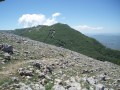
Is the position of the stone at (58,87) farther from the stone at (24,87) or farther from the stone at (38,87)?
the stone at (24,87)

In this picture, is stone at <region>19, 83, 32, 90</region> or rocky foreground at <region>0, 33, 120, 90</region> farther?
rocky foreground at <region>0, 33, 120, 90</region>

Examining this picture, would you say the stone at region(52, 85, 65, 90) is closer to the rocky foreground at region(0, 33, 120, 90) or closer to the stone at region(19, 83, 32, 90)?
the rocky foreground at region(0, 33, 120, 90)

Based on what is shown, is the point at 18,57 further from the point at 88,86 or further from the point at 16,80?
the point at 88,86

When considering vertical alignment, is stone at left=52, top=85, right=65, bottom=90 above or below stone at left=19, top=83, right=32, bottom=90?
below

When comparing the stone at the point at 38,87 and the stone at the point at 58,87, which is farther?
the stone at the point at 58,87

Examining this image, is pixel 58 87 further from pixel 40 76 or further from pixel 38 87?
pixel 40 76

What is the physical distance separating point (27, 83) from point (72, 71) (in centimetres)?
1006

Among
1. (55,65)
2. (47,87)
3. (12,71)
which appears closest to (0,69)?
(12,71)

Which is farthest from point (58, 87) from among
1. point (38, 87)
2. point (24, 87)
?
point (24, 87)

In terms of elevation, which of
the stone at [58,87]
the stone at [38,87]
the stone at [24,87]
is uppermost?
the stone at [24,87]

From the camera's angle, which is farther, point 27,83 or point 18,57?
point 18,57

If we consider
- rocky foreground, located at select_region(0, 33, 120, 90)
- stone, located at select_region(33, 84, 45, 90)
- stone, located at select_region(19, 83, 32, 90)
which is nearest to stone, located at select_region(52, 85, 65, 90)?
rocky foreground, located at select_region(0, 33, 120, 90)

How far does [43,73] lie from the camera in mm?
25172

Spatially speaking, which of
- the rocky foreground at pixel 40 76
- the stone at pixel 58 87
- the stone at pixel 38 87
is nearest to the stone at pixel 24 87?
the rocky foreground at pixel 40 76
